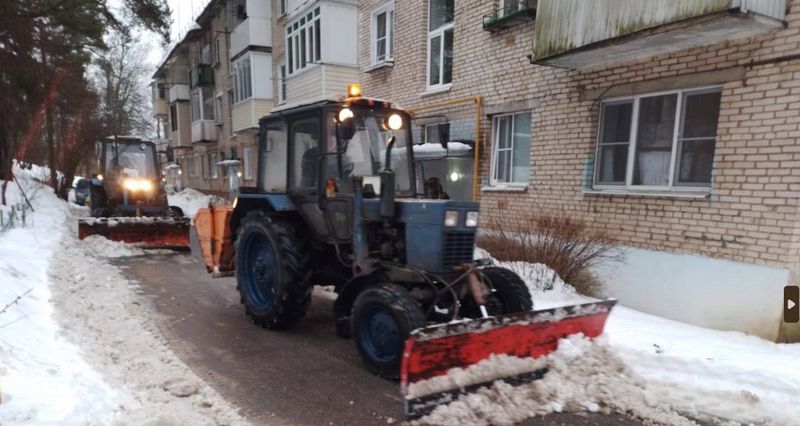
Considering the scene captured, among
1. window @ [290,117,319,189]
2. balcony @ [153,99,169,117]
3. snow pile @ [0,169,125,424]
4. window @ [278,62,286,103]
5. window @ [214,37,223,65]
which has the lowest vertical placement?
snow pile @ [0,169,125,424]

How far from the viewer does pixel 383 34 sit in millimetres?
10992

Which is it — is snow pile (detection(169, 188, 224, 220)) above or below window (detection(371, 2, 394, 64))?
below

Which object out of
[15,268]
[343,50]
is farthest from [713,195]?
[343,50]

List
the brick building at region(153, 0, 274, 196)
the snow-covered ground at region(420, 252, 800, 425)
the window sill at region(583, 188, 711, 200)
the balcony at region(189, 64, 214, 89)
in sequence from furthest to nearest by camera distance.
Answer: the balcony at region(189, 64, 214, 89)
the brick building at region(153, 0, 274, 196)
the window sill at region(583, 188, 711, 200)
the snow-covered ground at region(420, 252, 800, 425)

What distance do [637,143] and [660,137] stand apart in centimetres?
28

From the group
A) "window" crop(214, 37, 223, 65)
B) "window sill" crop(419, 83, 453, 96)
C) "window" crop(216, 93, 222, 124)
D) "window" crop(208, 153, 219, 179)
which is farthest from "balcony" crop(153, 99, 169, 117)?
"window sill" crop(419, 83, 453, 96)

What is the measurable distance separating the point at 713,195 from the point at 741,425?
278 centimetres

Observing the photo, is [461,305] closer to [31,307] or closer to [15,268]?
[31,307]

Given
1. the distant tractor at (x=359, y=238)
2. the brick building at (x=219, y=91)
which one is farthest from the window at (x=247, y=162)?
the distant tractor at (x=359, y=238)

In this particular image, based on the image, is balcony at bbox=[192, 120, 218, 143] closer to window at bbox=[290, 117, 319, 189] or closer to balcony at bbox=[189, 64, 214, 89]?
balcony at bbox=[189, 64, 214, 89]

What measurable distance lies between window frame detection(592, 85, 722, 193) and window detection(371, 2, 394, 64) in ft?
18.7

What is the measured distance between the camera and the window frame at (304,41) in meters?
12.6

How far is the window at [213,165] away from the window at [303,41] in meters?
11.1

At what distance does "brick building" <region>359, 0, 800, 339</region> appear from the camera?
4.55 metres
